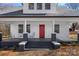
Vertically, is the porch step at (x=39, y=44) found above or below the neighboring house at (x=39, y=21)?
below

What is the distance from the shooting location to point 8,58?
1.80 m

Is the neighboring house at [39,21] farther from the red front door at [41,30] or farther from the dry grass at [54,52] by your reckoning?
the dry grass at [54,52]

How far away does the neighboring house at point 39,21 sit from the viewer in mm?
1765

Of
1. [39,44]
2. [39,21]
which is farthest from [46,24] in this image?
[39,44]

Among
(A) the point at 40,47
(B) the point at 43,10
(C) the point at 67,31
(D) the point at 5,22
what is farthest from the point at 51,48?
(D) the point at 5,22

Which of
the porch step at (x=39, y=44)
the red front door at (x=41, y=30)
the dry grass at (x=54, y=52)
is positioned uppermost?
the red front door at (x=41, y=30)

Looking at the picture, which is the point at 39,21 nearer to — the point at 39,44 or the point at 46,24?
the point at 46,24

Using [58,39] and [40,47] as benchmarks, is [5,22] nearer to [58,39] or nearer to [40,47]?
[40,47]

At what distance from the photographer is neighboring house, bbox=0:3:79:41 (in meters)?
1.76

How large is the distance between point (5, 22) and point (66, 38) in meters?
0.57

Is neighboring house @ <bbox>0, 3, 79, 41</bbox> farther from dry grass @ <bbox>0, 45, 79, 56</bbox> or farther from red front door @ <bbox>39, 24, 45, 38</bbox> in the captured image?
dry grass @ <bbox>0, 45, 79, 56</bbox>

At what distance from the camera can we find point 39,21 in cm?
176

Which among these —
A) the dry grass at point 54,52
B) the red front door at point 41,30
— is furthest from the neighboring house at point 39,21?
the dry grass at point 54,52

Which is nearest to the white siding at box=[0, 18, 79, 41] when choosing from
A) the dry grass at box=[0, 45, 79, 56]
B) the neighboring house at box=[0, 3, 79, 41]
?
the neighboring house at box=[0, 3, 79, 41]
